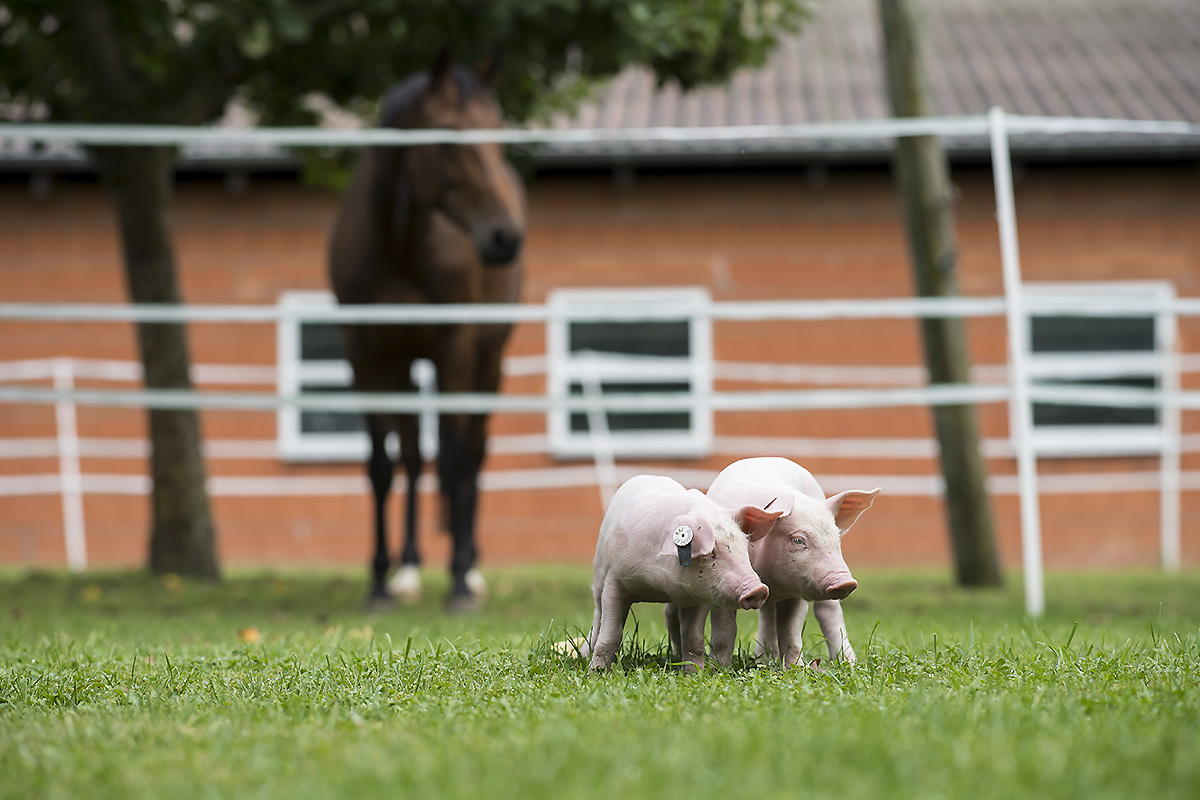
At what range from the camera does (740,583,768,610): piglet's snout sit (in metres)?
2.32

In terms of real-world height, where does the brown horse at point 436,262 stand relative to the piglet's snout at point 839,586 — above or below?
above

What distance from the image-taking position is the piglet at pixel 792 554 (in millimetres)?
2475

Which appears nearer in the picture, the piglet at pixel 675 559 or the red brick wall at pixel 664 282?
the piglet at pixel 675 559

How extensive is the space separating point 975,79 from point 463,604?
10.1 m

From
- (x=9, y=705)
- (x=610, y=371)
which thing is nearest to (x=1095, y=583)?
(x=610, y=371)

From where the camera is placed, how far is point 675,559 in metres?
2.44

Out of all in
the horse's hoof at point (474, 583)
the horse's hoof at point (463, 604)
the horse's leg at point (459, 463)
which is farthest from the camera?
the horse's hoof at point (474, 583)

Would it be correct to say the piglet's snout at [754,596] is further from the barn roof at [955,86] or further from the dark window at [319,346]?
the dark window at [319,346]

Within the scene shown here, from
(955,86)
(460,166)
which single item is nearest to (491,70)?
(460,166)

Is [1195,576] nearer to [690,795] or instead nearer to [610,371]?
[610,371]

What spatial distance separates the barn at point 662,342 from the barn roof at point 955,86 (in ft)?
0.32

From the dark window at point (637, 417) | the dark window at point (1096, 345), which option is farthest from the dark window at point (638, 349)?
the dark window at point (1096, 345)

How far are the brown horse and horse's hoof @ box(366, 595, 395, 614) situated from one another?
0.01 meters

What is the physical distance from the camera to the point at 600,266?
11.9m
